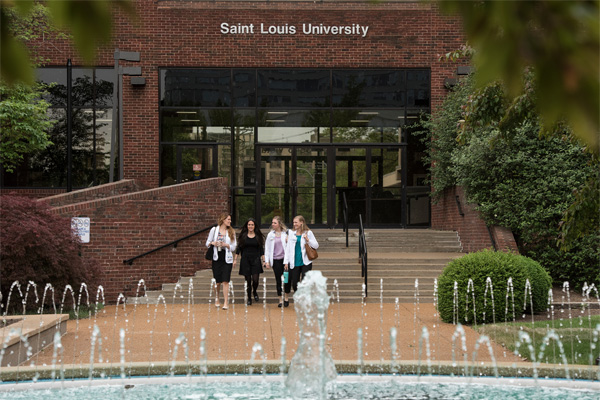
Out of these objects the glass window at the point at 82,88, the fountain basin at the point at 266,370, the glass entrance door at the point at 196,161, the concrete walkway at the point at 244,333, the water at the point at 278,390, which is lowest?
the concrete walkway at the point at 244,333

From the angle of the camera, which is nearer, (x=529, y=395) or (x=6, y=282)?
(x=529, y=395)

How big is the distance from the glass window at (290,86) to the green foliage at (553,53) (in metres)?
21.9

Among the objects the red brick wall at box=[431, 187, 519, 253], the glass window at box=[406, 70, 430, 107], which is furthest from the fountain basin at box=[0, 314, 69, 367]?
the glass window at box=[406, 70, 430, 107]

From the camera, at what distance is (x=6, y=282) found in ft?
42.6

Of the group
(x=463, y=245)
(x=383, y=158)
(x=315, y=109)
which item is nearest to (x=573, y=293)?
(x=463, y=245)

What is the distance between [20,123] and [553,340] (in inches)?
573

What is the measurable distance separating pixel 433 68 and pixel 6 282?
585 inches

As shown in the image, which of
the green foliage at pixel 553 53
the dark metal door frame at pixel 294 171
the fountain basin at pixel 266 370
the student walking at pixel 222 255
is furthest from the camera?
the dark metal door frame at pixel 294 171

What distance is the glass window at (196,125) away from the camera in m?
23.3

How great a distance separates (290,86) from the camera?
2350 centimetres

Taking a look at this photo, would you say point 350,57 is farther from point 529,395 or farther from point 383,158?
point 529,395

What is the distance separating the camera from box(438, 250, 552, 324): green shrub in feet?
39.7

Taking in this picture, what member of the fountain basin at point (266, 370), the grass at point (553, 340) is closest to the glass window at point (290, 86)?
the grass at point (553, 340)

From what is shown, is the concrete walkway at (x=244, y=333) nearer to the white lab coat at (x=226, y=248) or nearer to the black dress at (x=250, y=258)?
the black dress at (x=250, y=258)
